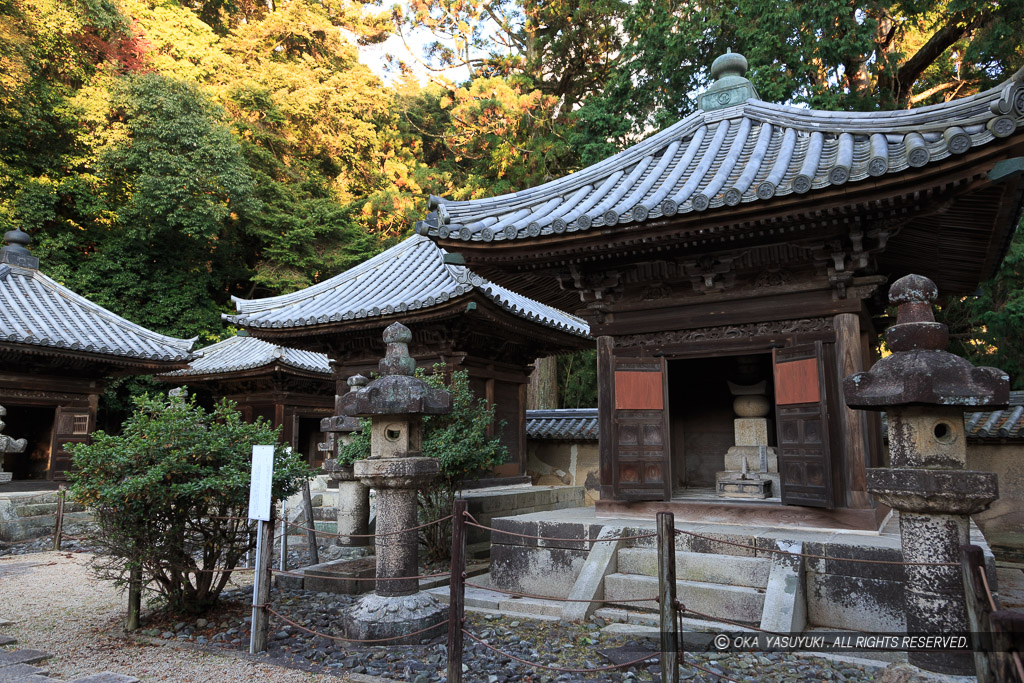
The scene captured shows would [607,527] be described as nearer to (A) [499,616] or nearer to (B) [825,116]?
(A) [499,616]

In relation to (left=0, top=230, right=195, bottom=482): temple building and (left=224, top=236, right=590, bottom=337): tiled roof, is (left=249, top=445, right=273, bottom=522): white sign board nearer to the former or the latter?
(left=224, top=236, right=590, bottom=337): tiled roof

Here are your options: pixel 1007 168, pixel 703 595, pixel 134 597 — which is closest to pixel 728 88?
pixel 1007 168

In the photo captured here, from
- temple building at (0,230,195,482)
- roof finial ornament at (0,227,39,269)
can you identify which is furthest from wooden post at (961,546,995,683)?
roof finial ornament at (0,227,39,269)

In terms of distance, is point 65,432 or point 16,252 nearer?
point 65,432

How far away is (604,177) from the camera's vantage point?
8883 millimetres

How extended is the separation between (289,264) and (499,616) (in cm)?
2058

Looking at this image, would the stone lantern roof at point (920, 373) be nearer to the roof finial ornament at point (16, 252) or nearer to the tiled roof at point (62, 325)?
the tiled roof at point (62, 325)

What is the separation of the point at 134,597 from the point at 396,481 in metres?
2.85

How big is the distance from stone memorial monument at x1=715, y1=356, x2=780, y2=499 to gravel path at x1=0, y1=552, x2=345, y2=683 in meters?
5.52

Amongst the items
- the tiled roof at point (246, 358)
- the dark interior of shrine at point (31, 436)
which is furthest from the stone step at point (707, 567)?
the dark interior of shrine at point (31, 436)

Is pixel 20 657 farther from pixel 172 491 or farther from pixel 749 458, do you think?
pixel 749 458

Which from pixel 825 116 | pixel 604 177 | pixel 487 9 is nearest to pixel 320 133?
pixel 487 9

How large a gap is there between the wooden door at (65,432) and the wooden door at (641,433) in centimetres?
1284

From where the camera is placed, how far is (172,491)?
19.6 ft
